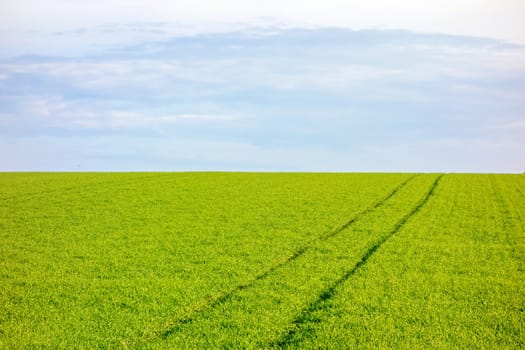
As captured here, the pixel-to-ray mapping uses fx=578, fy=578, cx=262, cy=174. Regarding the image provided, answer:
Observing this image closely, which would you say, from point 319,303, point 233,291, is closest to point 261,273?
point 233,291

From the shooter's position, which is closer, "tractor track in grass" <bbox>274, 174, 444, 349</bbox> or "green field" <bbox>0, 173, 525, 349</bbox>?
"tractor track in grass" <bbox>274, 174, 444, 349</bbox>

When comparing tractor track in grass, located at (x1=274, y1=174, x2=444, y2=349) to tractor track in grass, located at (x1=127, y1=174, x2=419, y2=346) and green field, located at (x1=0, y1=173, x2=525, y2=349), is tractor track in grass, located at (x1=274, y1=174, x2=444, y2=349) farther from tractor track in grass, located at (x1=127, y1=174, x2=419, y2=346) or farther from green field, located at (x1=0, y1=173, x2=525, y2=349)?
tractor track in grass, located at (x1=127, y1=174, x2=419, y2=346)

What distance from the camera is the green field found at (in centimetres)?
1248

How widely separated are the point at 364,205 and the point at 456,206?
5.29 metres

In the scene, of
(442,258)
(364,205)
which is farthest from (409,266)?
(364,205)

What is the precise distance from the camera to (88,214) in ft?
94.1

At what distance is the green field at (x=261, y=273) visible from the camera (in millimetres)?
12477

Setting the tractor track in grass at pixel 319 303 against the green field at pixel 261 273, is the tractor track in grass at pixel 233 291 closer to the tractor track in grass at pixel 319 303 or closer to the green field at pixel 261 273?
the green field at pixel 261 273

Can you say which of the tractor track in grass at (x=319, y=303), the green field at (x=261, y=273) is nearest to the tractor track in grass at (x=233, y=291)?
the green field at (x=261, y=273)

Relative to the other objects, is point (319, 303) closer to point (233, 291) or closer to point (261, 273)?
point (233, 291)

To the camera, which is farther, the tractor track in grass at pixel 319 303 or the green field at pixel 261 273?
the green field at pixel 261 273

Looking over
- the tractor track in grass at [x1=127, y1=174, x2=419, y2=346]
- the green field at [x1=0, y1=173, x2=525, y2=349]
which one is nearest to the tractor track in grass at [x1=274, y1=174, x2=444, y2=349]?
the green field at [x1=0, y1=173, x2=525, y2=349]

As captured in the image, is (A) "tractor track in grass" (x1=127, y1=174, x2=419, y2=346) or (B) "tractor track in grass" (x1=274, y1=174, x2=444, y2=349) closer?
(B) "tractor track in grass" (x1=274, y1=174, x2=444, y2=349)

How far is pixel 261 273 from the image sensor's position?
16906mm
